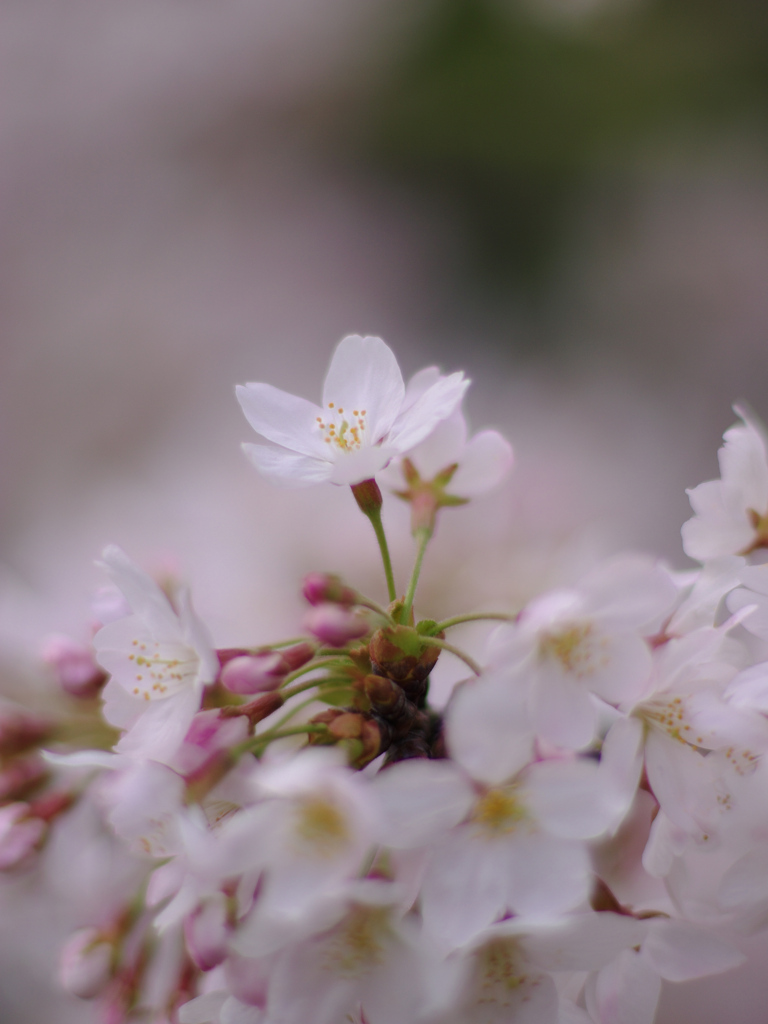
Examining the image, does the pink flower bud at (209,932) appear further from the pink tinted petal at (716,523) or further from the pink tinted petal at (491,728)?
the pink tinted petal at (716,523)

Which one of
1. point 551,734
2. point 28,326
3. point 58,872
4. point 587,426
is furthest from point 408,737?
point 28,326

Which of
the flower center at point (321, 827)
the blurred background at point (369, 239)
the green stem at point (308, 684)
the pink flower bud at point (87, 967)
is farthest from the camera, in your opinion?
the blurred background at point (369, 239)

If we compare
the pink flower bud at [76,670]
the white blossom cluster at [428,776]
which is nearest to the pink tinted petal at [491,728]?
the white blossom cluster at [428,776]

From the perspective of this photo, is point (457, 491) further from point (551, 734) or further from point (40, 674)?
point (40, 674)

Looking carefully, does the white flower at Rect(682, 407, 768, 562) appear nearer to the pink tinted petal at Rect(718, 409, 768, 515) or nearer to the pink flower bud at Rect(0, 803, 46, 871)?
the pink tinted petal at Rect(718, 409, 768, 515)

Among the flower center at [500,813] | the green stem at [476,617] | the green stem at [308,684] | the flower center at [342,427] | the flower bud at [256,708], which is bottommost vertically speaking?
the flower center at [500,813]

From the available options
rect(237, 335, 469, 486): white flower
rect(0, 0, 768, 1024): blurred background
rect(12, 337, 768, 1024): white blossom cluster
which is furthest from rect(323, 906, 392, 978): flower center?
rect(0, 0, 768, 1024): blurred background
